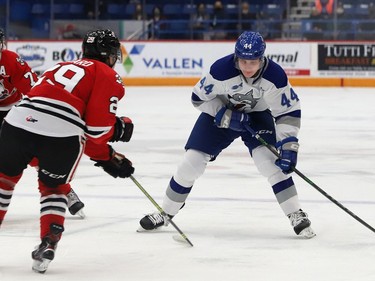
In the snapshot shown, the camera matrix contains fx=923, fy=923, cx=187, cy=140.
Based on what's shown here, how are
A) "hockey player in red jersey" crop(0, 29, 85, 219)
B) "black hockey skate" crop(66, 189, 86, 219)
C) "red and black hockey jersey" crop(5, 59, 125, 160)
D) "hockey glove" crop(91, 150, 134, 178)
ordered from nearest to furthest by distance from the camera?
"red and black hockey jersey" crop(5, 59, 125, 160) < "hockey glove" crop(91, 150, 134, 178) < "black hockey skate" crop(66, 189, 86, 219) < "hockey player in red jersey" crop(0, 29, 85, 219)

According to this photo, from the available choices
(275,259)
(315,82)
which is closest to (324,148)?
(275,259)

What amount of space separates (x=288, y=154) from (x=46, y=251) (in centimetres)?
125

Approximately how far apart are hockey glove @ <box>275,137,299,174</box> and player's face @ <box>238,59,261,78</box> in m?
0.35

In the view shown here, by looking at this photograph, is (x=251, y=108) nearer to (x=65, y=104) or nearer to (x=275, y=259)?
(x=275, y=259)

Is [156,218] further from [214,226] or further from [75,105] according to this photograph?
[75,105]

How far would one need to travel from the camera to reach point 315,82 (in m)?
14.8

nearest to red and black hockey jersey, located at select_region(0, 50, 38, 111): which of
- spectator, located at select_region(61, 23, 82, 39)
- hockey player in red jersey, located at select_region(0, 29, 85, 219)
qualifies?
hockey player in red jersey, located at select_region(0, 29, 85, 219)

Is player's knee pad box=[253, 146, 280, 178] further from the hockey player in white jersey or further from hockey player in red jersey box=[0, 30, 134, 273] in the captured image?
hockey player in red jersey box=[0, 30, 134, 273]

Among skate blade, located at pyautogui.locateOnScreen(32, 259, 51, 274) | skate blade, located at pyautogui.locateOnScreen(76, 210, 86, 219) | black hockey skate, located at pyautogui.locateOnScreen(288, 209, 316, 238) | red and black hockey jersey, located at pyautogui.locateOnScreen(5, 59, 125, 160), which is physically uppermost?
red and black hockey jersey, located at pyautogui.locateOnScreen(5, 59, 125, 160)

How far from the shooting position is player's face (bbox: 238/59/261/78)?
4035 millimetres

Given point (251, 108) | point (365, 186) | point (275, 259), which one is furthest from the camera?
point (365, 186)

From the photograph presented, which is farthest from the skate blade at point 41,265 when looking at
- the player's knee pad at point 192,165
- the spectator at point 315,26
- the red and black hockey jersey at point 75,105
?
the spectator at point 315,26

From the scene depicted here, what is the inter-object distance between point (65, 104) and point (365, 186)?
9.42 ft

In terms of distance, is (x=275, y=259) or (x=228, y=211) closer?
(x=275, y=259)
